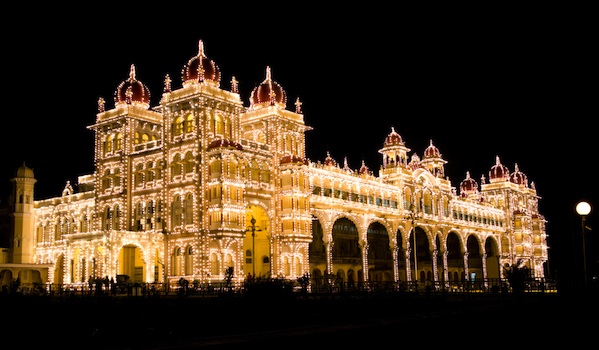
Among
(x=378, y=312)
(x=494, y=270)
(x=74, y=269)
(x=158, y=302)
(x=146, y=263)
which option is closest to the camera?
(x=378, y=312)

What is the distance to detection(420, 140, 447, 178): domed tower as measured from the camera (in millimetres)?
98000

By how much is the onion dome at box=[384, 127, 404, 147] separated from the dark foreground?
44685mm

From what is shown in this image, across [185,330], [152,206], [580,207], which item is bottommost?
[185,330]

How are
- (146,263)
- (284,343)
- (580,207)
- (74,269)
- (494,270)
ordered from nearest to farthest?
(284,343) → (580,207) → (146,263) → (74,269) → (494,270)

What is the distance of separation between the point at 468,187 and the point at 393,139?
32.2m

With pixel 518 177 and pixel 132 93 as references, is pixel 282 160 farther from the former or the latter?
pixel 518 177

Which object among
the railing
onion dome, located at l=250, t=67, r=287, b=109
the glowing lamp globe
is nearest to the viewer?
the glowing lamp globe

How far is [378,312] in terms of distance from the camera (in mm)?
33125

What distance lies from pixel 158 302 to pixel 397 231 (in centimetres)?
5355

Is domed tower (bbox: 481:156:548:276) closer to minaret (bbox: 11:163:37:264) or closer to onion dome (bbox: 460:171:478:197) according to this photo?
onion dome (bbox: 460:171:478:197)

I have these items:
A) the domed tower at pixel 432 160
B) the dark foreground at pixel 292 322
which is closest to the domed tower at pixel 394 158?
the domed tower at pixel 432 160

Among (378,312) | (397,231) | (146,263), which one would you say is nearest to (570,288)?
(378,312)

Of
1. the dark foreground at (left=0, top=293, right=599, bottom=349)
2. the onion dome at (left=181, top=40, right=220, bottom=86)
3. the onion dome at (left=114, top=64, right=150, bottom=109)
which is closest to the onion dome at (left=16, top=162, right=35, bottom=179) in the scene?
the onion dome at (left=114, top=64, right=150, bottom=109)

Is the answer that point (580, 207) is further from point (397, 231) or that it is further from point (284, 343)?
point (397, 231)
